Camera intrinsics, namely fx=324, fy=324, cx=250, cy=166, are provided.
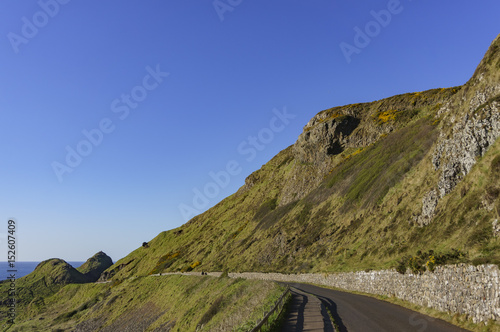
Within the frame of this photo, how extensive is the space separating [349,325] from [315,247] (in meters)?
38.7

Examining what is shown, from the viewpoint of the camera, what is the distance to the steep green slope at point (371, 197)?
24031 mm

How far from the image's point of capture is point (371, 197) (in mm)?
Result: 49312

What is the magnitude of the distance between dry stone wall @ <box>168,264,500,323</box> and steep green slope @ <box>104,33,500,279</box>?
1.10m

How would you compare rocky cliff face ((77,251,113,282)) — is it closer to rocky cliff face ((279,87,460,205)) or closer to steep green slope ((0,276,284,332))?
steep green slope ((0,276,284,332))

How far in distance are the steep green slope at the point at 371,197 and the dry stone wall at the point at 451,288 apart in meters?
1.10

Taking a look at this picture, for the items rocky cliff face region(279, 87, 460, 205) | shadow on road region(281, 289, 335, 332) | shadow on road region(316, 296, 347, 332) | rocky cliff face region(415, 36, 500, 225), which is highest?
rocky cliff face region(279, 87, 460, 205)

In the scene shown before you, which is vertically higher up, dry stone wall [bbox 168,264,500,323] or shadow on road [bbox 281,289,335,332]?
shadow on road [bbox 281,289,335,332]

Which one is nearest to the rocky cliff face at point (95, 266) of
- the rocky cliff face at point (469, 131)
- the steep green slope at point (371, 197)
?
the steep green slope at point (371, 197)

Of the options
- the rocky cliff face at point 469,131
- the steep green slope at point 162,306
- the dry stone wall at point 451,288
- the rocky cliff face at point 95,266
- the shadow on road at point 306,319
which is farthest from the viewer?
the rocky cliff face at point 95,266

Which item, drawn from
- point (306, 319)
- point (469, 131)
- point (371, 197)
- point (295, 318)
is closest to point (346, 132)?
point (371, 197)

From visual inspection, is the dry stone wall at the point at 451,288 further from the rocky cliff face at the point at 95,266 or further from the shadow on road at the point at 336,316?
the rocky cliff face at the point at 95,266

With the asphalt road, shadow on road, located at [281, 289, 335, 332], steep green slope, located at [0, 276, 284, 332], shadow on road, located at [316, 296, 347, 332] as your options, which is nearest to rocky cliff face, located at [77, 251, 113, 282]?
steep green slope, located at [0, 276, 284, 332]

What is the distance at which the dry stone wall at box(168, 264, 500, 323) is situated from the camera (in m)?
12.8

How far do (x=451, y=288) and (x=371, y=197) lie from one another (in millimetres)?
34726
